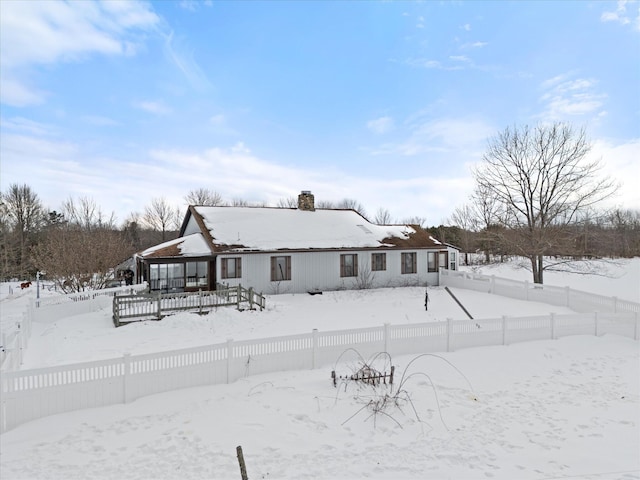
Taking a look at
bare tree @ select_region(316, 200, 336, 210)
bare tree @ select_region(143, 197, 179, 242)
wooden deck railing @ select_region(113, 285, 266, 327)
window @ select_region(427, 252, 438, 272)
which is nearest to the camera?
wooden deck railing @ select_region(113, 285, 266, 327)

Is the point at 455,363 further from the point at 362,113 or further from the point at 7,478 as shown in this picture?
the point at 362,113

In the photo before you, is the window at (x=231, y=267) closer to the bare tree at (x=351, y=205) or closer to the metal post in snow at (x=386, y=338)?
the metal post in snow at (x=386, y=338)

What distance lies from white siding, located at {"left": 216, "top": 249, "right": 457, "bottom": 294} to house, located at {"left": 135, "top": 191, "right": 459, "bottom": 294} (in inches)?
2.4

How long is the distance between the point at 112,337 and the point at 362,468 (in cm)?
1097

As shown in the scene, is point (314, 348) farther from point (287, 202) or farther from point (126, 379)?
point (287, 202)

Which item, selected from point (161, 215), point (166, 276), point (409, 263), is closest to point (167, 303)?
point (166, 276)

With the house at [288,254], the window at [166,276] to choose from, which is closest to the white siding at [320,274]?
the house at [288,254]

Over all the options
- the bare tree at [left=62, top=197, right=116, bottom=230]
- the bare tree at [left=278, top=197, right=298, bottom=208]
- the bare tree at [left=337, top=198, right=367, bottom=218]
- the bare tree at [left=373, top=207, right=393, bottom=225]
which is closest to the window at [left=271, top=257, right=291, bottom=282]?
the bare tree at [left=62, top=197, right=116, bottom=230]

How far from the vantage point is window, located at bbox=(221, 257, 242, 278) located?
20.2 meters

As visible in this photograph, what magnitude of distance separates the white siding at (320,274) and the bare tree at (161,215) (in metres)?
36.4

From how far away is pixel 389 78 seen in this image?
2212 centimetres

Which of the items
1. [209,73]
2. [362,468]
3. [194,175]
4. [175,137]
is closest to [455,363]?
[362,468]

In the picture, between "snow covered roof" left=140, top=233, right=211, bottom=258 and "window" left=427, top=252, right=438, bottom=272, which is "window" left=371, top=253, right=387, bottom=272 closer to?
"window" left=427, top=252, right=438, bottom=272

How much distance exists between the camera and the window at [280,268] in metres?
21.3
